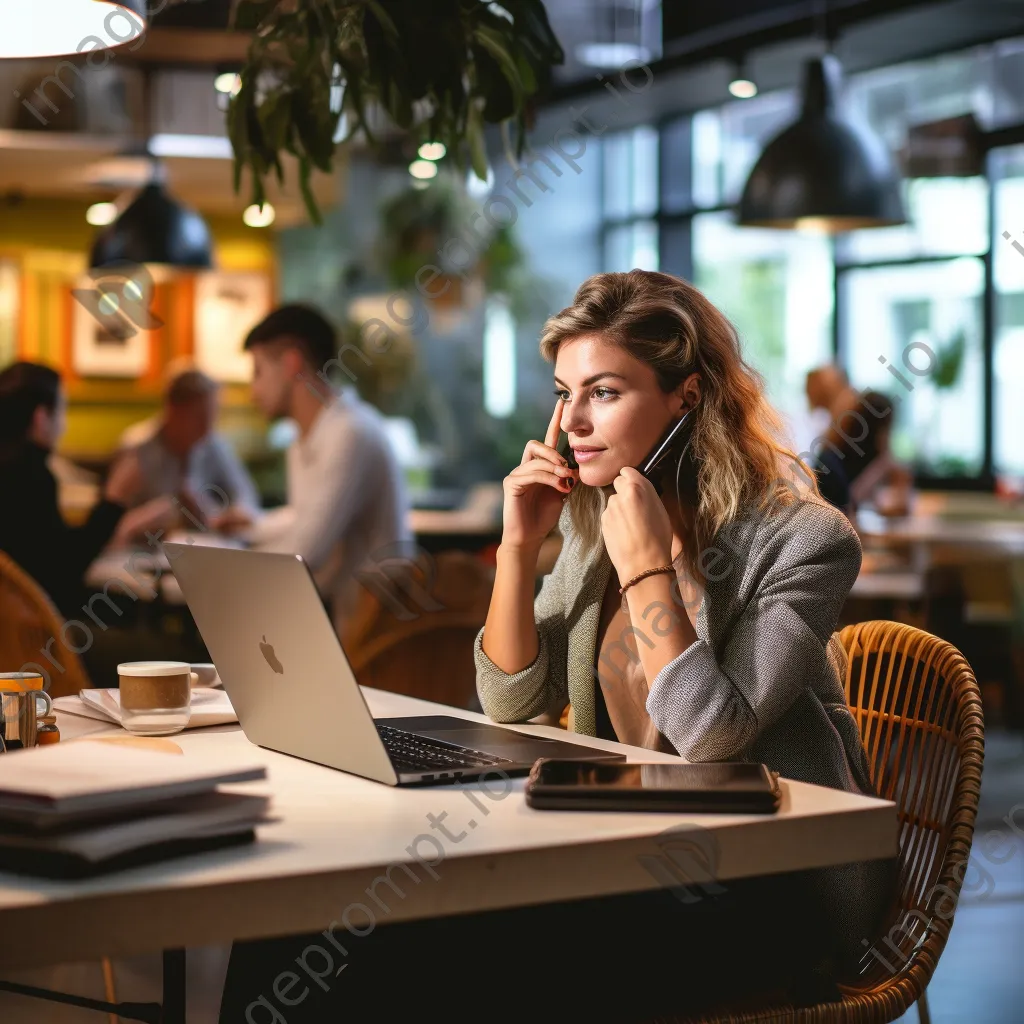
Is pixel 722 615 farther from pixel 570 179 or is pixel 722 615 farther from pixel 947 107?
pixel 570 179

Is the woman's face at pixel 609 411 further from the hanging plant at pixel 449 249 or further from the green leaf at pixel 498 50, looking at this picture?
the hanging plant at pixel 449 249

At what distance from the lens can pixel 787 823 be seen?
137cm

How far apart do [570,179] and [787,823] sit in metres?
11.6

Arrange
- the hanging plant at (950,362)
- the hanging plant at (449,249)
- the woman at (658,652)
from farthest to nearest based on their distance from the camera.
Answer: the hanging plant at (449,249), the hanging plant at (950,362), the woman at (658,652)

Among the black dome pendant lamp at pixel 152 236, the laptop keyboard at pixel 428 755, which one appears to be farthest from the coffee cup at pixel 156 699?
the black dome pendant lamp at pixel 152 236

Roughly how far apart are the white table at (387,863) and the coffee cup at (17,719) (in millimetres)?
340

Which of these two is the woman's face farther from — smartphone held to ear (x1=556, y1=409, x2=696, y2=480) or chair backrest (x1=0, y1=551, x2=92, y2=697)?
chair backrest (x1=0, y1=551, x2=92, y2=697)

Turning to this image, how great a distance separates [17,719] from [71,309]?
9185mm

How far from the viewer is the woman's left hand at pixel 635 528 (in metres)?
1.86

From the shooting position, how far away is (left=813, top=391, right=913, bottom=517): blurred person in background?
348 cm

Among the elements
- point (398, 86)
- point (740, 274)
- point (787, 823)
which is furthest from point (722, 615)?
point (740, 274)

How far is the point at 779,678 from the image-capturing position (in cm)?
174

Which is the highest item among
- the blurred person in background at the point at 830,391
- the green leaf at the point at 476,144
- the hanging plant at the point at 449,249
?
the hanging plant at the point at 449,249

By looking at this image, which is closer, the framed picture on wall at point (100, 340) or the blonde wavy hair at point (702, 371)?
the blonde wavy hair at point (702, 371)
